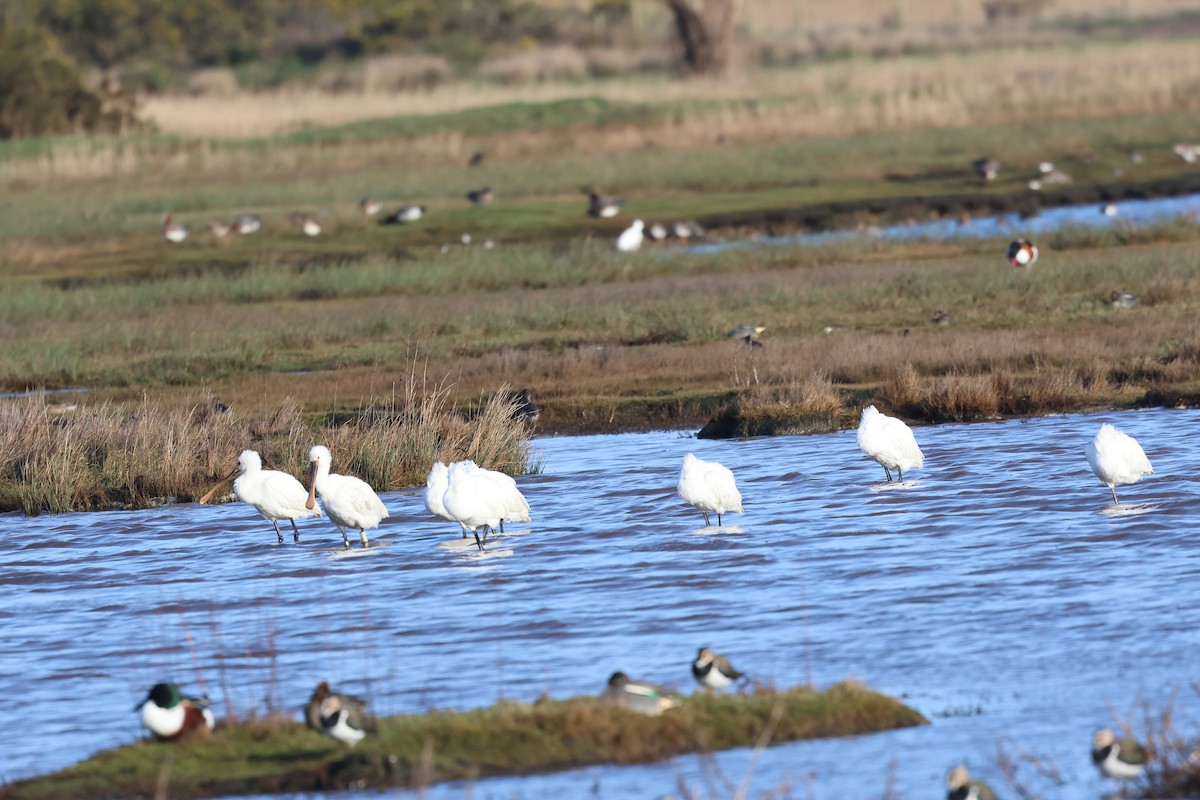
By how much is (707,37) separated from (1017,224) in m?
28.6

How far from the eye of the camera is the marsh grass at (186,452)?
16641mm

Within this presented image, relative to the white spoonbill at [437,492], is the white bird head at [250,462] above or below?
above

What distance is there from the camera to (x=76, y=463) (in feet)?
54.6

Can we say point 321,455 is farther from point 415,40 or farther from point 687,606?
point 415,40

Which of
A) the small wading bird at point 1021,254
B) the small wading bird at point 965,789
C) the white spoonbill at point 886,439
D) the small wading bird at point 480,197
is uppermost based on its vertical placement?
the small wading bird at point 480,197

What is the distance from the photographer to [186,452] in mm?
16719

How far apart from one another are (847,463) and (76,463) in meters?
6.70

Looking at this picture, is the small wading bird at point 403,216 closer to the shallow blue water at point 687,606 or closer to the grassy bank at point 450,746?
the shallow blue water at point 687,606

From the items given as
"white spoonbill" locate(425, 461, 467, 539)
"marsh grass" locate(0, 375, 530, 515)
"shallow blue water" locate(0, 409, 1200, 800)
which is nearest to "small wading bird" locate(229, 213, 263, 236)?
"marsh grass" locate(0, 375, 530, 515)

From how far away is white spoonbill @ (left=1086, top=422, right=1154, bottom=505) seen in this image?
13156mm

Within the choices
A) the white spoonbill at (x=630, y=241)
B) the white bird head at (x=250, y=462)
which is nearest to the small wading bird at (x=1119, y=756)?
the white bird head at (x=250, y=462)

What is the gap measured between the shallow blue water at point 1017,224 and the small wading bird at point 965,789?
24.9 m

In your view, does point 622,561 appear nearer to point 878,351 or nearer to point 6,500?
point 6,500

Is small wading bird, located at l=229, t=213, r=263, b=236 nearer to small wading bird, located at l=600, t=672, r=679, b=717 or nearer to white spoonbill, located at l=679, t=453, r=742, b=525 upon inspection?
white spoonbill, located at l=679, t=453, r=742, b=525
